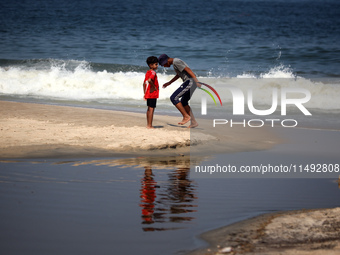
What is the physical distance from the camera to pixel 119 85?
20172 millimetres

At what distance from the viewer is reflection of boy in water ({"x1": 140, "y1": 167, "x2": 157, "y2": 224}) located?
4781 millimetres

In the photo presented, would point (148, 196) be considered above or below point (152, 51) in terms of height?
below

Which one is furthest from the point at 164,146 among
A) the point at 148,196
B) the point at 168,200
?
the point at 168,200

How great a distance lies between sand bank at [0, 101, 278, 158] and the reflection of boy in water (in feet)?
5.19

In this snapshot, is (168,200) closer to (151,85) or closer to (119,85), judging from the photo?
(151,85)

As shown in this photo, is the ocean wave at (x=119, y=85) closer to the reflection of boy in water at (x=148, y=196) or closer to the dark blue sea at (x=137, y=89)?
the dark blue sea at (x=137, y=89)

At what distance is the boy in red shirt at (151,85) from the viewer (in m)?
9.62

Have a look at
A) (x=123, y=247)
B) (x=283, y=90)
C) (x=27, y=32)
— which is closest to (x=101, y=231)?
(x=123, y=247)

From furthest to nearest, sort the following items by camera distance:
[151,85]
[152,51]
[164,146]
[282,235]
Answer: [152,51] < [151,85] < [164,146] < [282,235]

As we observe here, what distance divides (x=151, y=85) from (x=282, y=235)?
5.92 m

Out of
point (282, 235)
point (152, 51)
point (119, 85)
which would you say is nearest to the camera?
point (282, 235)

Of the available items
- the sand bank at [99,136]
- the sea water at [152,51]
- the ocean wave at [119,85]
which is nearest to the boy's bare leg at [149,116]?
the sand bank at [99,136]

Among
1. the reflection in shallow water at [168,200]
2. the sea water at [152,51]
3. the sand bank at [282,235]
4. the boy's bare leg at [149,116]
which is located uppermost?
the sea water at [152,51]

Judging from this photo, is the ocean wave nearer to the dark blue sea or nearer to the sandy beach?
the dark blue sea
